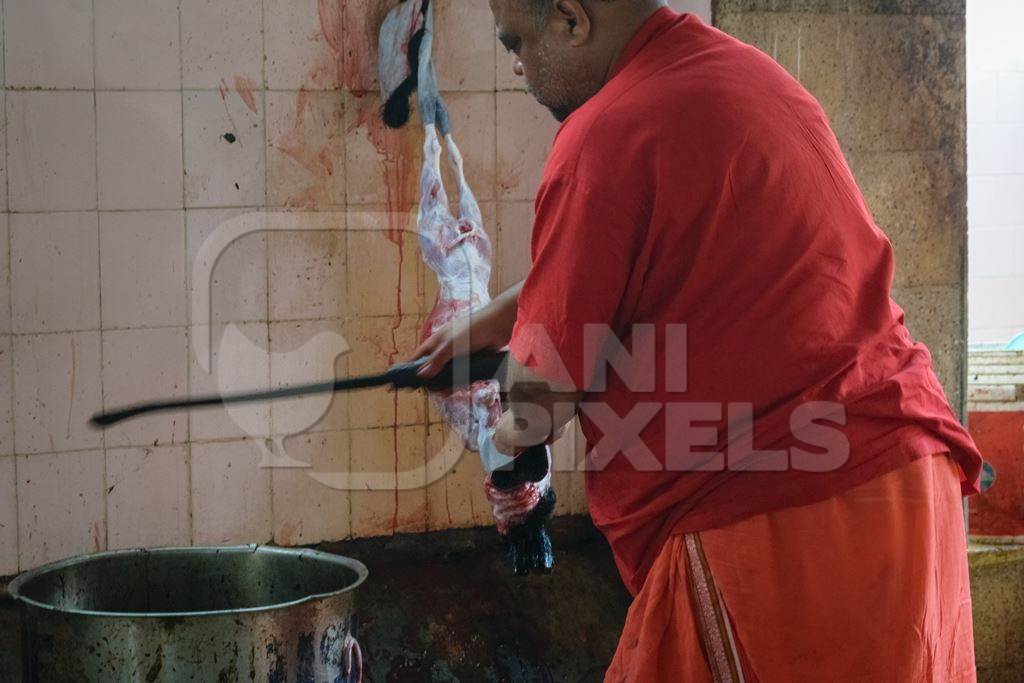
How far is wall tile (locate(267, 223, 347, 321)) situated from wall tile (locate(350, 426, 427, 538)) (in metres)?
0.42

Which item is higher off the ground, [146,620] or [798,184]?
[798,184]

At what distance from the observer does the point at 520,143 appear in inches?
149

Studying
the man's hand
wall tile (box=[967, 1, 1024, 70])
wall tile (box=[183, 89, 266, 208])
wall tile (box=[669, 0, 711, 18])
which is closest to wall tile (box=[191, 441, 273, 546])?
wall tile (box=[183, 89, 266, 208])

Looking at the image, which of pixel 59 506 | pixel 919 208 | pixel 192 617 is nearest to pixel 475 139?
pixel 919 208

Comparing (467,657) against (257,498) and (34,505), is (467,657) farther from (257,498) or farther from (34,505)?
(34,505)

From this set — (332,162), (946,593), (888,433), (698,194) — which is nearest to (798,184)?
(698,194)

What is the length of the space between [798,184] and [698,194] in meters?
0.17

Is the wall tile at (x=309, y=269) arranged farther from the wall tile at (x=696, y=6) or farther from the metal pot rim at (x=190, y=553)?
the wall tile at (x=696, y=6)

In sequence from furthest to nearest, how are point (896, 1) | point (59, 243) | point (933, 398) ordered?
point (896, 1)
point (59, 243)
point (933, 398)

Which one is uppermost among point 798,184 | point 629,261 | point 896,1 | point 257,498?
point 896,1

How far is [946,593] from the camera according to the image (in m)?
1.99

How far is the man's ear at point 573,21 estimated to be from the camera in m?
1.98

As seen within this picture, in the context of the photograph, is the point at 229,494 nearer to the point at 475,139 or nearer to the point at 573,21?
the point at 475,139

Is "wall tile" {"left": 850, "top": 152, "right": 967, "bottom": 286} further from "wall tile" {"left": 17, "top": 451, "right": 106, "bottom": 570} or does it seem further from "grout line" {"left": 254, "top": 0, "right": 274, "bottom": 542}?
"wall tile" {"left": 17, "top": 451, "right": 106, "bottom": 570}
